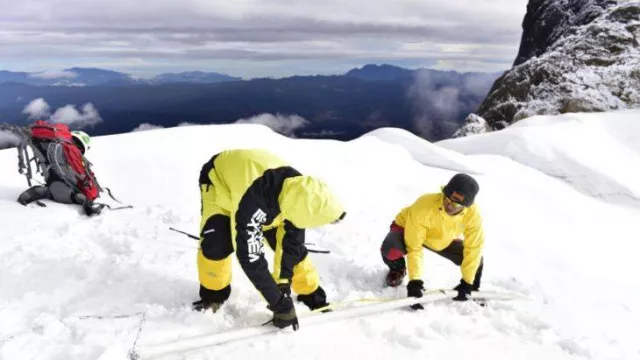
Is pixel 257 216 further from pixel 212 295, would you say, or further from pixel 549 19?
pixel 549 19

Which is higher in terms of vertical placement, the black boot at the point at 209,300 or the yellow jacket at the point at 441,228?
the yellow jacket at the point at 441,228

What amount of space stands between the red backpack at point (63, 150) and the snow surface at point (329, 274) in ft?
1.36

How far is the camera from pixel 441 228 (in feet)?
15.7

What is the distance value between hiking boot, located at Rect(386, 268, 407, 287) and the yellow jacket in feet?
1.44

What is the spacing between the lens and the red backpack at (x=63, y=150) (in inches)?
257

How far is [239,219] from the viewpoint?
11.1ft

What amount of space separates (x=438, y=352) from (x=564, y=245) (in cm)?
438

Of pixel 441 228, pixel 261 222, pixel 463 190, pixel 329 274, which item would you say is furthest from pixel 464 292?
pixel 261 222

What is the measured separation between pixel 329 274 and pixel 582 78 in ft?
102

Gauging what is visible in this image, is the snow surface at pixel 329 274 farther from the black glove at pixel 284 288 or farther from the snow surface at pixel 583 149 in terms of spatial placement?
the snow surface at pixel 583 149

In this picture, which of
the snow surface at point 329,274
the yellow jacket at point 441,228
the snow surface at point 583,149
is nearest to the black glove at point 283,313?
the snow surface at point 329,274

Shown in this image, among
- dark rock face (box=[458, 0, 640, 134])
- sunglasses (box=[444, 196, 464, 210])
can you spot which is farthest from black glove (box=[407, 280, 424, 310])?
dark rock face (box=[458, 0, 640, 134])

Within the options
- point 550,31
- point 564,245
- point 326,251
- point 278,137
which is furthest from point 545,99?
point 550,31

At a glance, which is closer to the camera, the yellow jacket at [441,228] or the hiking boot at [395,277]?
the yellow jacket at [441,228]
